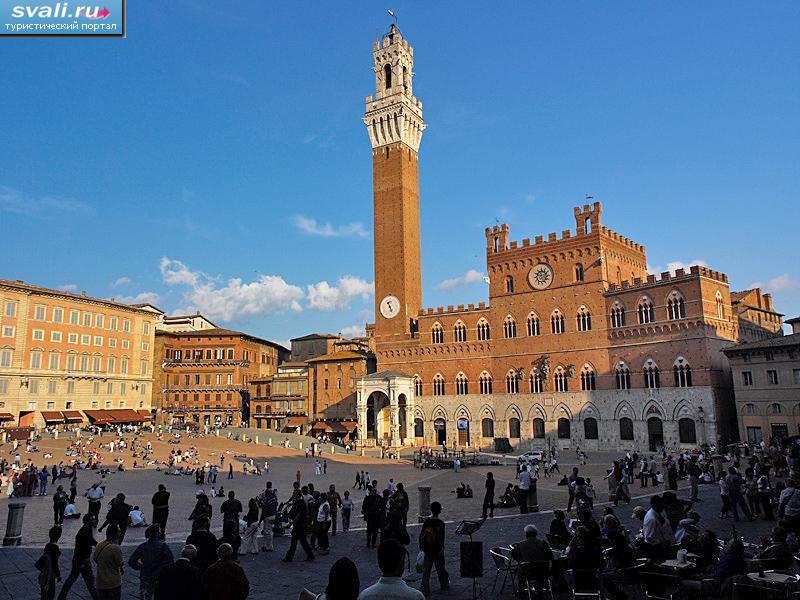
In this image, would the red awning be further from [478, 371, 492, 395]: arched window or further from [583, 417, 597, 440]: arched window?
[583, 417, 597, 440]: arched window

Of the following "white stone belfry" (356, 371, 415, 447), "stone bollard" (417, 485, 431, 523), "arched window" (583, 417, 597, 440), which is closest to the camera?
"stone bollard" (417, 485, 431, 523)

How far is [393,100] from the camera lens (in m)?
60.8

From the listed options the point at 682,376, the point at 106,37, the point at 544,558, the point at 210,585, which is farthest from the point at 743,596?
the point at 682,376

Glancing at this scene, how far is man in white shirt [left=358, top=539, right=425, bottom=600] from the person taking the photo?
4563 millimetres

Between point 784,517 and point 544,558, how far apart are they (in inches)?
264

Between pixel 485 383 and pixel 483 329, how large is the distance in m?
4.85

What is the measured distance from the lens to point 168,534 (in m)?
16.4

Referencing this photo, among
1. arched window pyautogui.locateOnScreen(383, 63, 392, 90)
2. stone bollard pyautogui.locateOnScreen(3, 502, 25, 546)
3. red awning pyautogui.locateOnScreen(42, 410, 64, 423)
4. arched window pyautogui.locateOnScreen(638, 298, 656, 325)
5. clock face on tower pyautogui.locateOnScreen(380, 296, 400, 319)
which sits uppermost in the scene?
arched window pyautogui.locateOnScreen(383, 63, 392, 90)

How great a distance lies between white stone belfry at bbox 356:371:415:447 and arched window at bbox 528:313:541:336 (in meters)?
12.4

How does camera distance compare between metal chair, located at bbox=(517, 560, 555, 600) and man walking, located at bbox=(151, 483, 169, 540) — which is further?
man walking, located at bbox=(151, 483, 169, 540)

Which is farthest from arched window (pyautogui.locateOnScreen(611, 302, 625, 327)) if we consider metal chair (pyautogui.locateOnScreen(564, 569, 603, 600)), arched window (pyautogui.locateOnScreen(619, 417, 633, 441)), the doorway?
metal chair (pyautogui.locateOnScreen(564, 569, 603, 600))

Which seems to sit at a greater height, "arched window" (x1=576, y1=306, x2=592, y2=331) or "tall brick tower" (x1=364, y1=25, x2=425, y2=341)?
"tall brick tower" (x1=364, y1=25, x2=425, y2=341)

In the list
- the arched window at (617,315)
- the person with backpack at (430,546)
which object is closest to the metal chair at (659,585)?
the person with backpack at (430,546)

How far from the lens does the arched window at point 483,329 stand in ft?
173
